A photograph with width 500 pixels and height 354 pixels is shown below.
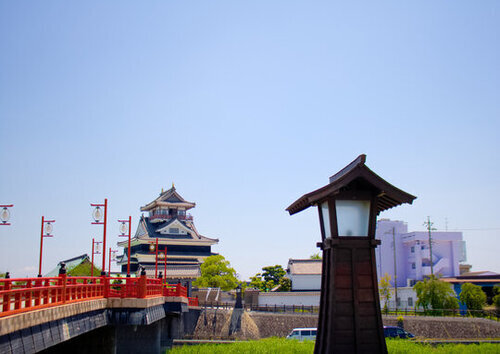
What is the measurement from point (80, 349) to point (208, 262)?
114ft

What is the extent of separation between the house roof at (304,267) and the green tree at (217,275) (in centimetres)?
650

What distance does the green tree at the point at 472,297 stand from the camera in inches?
1640

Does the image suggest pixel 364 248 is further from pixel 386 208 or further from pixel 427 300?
pixel 427 300

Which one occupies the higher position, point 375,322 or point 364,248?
point 364,248

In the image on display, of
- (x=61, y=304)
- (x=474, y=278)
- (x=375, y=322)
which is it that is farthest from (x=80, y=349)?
(x=474, y=278)

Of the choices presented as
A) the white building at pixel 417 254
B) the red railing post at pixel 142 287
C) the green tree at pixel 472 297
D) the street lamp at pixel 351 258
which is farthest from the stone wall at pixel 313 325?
the white building at pixel 417 254

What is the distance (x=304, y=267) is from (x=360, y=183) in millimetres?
41318

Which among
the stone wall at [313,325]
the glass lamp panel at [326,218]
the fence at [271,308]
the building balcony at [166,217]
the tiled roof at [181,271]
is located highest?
the building balcony at [166,217]

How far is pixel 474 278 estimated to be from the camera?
175ft

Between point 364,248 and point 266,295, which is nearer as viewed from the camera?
point 364,248

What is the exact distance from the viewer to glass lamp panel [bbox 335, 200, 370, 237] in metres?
12.7

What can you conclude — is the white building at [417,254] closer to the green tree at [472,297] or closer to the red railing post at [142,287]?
the green tree at [472,297]

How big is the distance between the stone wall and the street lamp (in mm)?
22366

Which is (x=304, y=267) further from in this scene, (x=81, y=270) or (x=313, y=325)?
(x=81, y=270)
